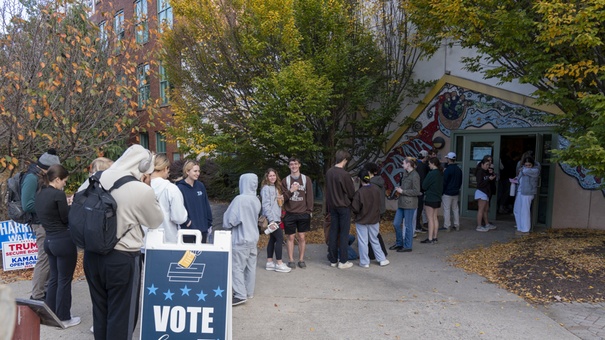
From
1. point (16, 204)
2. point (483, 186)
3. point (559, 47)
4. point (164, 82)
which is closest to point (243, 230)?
point (16, 204)

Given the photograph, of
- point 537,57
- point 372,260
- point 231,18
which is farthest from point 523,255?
point 231,18

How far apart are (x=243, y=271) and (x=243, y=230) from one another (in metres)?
0.53

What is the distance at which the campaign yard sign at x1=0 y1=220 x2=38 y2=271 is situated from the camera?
678 centimetres

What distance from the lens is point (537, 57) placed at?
6.47 m

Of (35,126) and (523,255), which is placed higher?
(35,126)

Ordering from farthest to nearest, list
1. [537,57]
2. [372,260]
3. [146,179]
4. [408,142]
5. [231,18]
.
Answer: [408,142]
[231,18]
[372,260]
[537,57]
[146,179]

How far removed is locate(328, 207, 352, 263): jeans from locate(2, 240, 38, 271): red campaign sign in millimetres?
4759

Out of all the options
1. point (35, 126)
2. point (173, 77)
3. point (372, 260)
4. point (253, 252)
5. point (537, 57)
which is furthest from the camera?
point (173, 77)

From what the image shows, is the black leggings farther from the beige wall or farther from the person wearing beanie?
the beige wall

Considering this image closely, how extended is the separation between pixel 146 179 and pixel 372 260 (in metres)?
3.97

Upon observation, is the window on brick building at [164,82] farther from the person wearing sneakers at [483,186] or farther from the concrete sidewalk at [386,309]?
the person wearing sneakers at [483,186]

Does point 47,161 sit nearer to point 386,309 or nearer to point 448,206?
point 386,309

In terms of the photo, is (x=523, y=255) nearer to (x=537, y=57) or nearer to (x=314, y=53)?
(x=537, y=57)

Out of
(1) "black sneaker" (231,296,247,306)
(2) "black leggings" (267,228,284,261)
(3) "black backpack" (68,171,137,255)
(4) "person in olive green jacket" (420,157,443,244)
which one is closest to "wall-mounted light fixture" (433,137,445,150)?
(4) "person in olive green jacket" (420,157,443,244)
